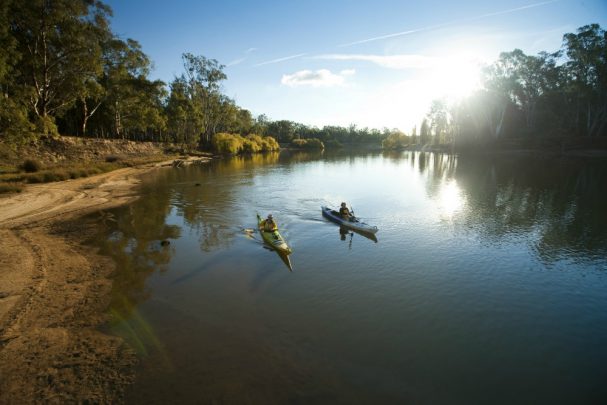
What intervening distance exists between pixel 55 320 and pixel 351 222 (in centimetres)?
Result: 1651

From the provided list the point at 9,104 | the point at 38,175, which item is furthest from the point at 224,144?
the point at 38,175

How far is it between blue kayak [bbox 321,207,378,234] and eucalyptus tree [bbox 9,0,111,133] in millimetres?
36583

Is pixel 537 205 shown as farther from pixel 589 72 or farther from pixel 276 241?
pixel 589 72

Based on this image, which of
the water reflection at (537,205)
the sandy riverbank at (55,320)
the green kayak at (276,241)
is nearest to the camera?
the sandy riverbank at (55,320)

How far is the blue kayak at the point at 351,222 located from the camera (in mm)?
20609

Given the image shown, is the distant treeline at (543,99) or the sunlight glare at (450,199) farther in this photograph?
the distant treeline at (543,99)

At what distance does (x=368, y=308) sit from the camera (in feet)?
39.4

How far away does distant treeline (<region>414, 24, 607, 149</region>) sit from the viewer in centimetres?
6397

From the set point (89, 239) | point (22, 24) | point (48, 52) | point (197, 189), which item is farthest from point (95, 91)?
point (89, 239)

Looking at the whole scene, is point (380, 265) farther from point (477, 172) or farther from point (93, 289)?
point (477, 172)

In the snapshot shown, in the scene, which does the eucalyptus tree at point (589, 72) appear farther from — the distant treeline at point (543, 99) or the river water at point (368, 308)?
the river water at point (368, 308)

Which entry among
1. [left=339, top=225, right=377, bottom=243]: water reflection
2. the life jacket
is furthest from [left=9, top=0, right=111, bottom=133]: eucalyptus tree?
[left=339, top=225, right=377, bottom=243]: water reflection

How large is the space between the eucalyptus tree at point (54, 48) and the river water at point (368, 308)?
2844cm

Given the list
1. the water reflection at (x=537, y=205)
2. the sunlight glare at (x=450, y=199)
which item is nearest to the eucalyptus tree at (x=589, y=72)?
the water reflection at (x=537, y=205)
